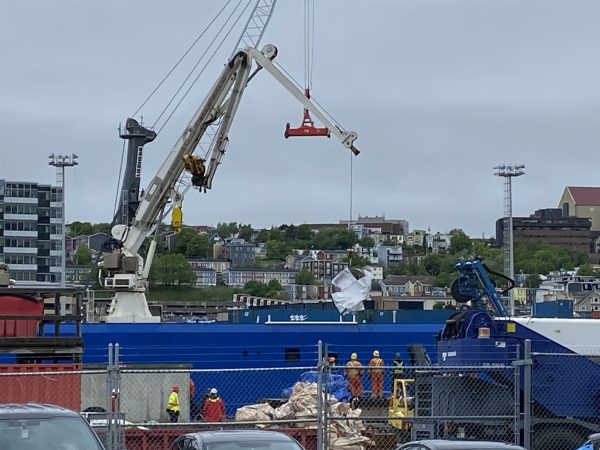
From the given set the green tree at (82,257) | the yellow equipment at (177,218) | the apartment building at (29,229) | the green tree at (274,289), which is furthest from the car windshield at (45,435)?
the green tree at (82,257)

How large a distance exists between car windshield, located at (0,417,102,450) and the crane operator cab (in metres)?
30.5

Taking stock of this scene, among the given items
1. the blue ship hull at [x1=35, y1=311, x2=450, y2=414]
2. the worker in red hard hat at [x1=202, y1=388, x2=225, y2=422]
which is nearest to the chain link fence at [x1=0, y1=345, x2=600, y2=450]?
the worker in red hard hat at [x1=202, y1=388, x2=225, y2=422]

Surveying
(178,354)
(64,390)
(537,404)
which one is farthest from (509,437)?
(178,354)

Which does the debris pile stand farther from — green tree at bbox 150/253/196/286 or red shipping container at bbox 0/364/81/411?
green tree at bbox 150/253/196/286

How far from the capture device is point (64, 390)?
78.9 feet

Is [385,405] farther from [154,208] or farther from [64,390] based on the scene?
[154,208]

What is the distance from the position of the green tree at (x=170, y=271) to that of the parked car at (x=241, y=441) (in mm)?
162039

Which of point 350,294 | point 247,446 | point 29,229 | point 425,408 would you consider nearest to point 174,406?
point 425,408

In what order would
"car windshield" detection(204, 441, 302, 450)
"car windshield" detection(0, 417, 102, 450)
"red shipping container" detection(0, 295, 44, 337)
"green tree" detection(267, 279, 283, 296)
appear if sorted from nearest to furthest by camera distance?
"car windshield" detection(0, 417, 102, 450), "car windshield" detection(204, 441, 302, 450), "red shipping container" detection(0, 295, 44, 337), "green tree" detection(267, 279, 283, 296)

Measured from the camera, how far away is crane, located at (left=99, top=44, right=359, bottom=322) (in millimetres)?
47719

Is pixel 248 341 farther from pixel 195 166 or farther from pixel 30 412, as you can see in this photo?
pixel 30 412

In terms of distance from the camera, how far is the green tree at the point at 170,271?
179 meters

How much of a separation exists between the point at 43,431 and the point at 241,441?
2332mm

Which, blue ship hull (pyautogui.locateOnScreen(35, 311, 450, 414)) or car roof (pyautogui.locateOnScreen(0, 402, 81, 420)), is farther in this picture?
blue ship hull (pyautogui.locateOnScreen(35, 311, 450, 414))
